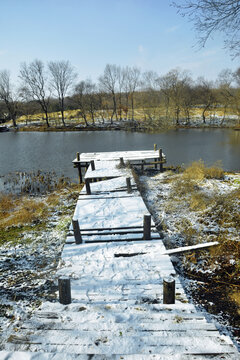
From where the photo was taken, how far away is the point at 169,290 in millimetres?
4559

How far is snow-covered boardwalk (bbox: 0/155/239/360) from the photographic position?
326 centimetres

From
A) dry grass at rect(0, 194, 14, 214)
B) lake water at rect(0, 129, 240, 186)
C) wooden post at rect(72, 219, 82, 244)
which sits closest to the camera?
wooden post at rect(72, 219, 82, 244)

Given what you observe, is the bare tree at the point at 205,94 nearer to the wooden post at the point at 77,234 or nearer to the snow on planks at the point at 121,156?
the snow on planks at the point at 121,156

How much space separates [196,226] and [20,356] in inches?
301

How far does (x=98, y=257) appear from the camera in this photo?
22.0 ft

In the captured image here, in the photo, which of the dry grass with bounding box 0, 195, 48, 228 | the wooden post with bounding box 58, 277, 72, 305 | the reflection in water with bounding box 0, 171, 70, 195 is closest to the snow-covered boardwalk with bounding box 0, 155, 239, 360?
the wooden post with bounding box 58, 277, 72, 305

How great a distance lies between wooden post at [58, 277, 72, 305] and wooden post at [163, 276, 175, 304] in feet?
6.77

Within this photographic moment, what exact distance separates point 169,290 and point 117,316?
1.21 meters

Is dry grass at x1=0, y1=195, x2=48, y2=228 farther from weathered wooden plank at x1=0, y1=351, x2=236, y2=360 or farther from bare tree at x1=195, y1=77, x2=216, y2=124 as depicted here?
bare tree at x1=195, y1=77, x2=216, y2=124

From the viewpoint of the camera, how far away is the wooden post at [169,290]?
14.7ft

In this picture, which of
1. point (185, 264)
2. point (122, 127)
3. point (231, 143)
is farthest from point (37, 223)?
point (122, 127)

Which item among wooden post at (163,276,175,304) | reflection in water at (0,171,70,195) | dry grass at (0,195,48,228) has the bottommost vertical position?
dry grass at (0,195,48,228)

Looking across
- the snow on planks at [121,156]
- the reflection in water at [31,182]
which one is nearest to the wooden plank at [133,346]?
the reflection in water at [31,182]

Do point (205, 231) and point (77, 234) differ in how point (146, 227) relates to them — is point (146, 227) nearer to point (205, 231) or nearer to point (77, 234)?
point (77, 234)
